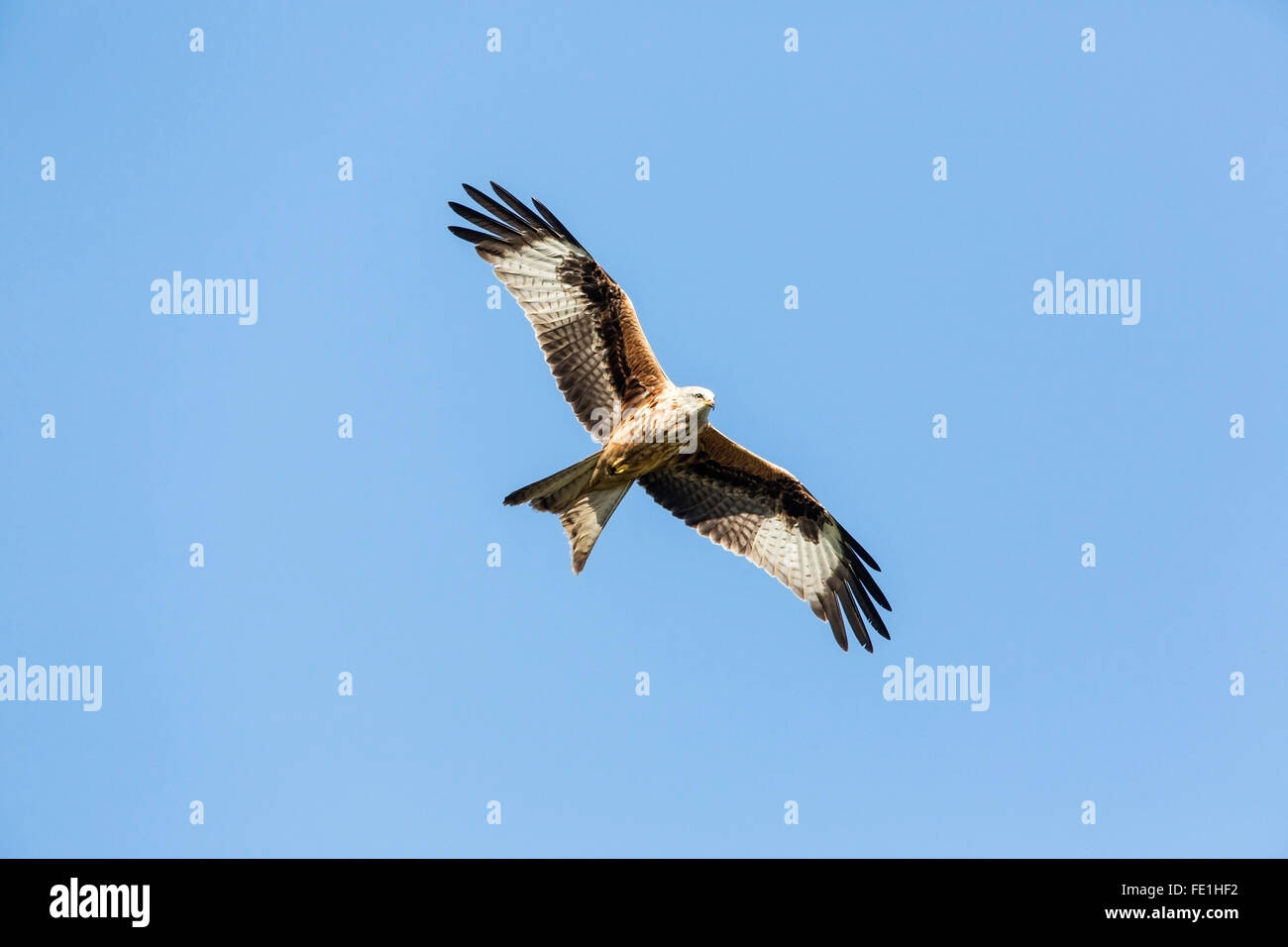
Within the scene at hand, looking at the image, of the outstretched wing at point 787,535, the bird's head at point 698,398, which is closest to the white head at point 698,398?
the bird's head at point 698,398

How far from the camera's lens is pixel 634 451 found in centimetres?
999

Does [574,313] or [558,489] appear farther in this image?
[574,313]

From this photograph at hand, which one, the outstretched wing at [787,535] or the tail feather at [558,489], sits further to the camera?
the outstretched wing at [787,535]

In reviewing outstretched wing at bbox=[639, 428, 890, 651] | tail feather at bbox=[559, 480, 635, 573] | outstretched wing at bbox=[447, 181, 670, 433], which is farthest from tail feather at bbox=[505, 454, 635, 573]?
outstretched wing at bbox=[639, 428, 890, 651]

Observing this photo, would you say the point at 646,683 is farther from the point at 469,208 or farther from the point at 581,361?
the point at 469,208

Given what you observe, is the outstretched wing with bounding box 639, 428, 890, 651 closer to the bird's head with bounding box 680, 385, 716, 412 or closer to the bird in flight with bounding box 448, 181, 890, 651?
the bird in flight with bounding box 448, 181, 890, 651

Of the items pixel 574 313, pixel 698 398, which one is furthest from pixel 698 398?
pixel 574 313

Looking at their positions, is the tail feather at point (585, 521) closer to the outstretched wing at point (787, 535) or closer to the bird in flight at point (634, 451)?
the bird in flight at point (634, 451)

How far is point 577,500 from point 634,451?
2.18 feet

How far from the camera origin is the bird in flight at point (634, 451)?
1005 cm

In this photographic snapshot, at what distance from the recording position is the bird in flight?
10055 mm

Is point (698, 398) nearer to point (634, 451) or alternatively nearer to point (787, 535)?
point (634, 451)
